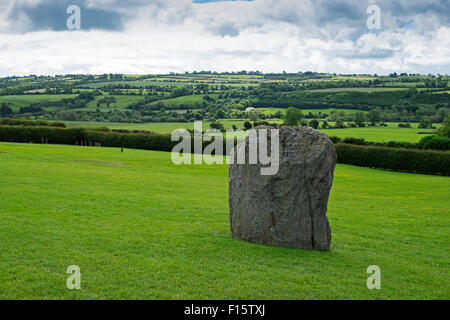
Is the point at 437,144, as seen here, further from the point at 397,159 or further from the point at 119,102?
the point at 119,102

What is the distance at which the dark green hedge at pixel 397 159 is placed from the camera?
60438mm

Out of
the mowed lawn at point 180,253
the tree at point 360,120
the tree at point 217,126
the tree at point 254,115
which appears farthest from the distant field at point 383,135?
the mowed lawn at point 180,253

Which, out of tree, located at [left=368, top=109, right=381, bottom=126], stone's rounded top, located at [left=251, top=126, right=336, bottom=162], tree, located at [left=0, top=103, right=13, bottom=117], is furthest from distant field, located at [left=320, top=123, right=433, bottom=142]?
tree, located at [left=0, top=103, right=13, bottom=117]

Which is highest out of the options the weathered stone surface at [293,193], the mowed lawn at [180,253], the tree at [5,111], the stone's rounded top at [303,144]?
the tree at [5,111]

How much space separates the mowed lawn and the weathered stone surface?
592 mm

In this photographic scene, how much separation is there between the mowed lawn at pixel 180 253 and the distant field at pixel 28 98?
132964mm

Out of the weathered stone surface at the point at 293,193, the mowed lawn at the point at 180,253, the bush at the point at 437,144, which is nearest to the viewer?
the mowed lawn at the point at 180,253

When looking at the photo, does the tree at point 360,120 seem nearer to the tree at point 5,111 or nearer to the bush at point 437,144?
the bush at point 437,144

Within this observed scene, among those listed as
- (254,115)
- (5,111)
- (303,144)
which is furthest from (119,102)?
(303,144)

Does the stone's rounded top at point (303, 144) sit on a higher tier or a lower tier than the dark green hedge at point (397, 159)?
higher

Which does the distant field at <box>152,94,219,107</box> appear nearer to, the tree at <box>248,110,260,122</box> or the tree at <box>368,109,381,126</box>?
the tree at <box>248,110,260,122</box>

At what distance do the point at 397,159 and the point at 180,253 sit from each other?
5841 cm

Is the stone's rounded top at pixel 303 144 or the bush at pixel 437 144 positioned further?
the bush at pixel 437 144

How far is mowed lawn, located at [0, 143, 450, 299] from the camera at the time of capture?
394 inches
